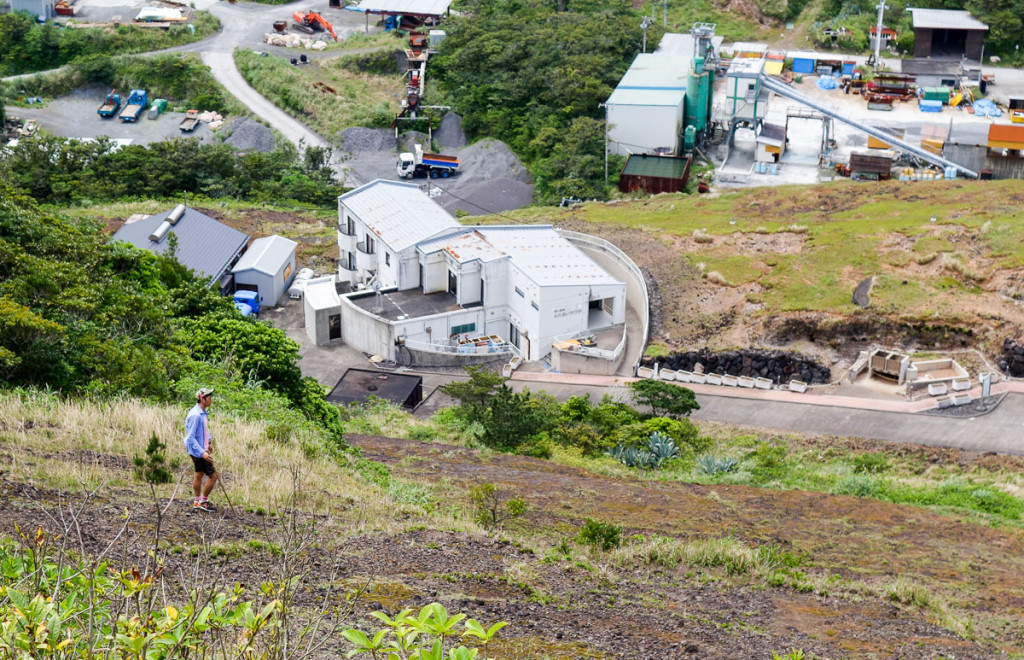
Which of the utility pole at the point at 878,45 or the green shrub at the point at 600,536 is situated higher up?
the utility pole at the point at 878,45

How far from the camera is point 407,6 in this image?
3418 inches

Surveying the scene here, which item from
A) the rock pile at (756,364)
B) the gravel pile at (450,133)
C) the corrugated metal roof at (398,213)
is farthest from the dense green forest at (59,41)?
the rock pile at (756,364)

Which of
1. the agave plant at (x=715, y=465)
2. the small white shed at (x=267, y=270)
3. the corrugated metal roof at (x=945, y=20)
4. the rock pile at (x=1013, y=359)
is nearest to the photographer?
the agave plant at (x=715, y=465)

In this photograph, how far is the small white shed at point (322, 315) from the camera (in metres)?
43.6

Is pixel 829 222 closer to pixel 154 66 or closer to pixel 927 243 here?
pixel 927 243

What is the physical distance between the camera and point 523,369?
4097 cm

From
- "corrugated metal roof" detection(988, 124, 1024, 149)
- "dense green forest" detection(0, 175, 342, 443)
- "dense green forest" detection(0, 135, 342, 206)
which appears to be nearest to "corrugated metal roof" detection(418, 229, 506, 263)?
"dense green forest" detection(0, 175, 342, 443)

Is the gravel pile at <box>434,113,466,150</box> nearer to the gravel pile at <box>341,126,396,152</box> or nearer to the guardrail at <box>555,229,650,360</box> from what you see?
the gravel pile at <box>341,126,396,152</box>

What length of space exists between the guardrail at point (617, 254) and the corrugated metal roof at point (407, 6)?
42271mm

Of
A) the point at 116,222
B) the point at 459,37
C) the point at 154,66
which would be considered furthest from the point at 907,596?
the point at 154,66

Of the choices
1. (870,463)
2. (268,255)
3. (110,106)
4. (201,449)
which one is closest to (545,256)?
(268,255)

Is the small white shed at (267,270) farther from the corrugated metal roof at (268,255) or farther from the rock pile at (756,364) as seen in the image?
the rock pile at (756,364)

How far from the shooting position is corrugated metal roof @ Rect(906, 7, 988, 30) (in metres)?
79.6

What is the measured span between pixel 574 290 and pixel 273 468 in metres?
25.3
